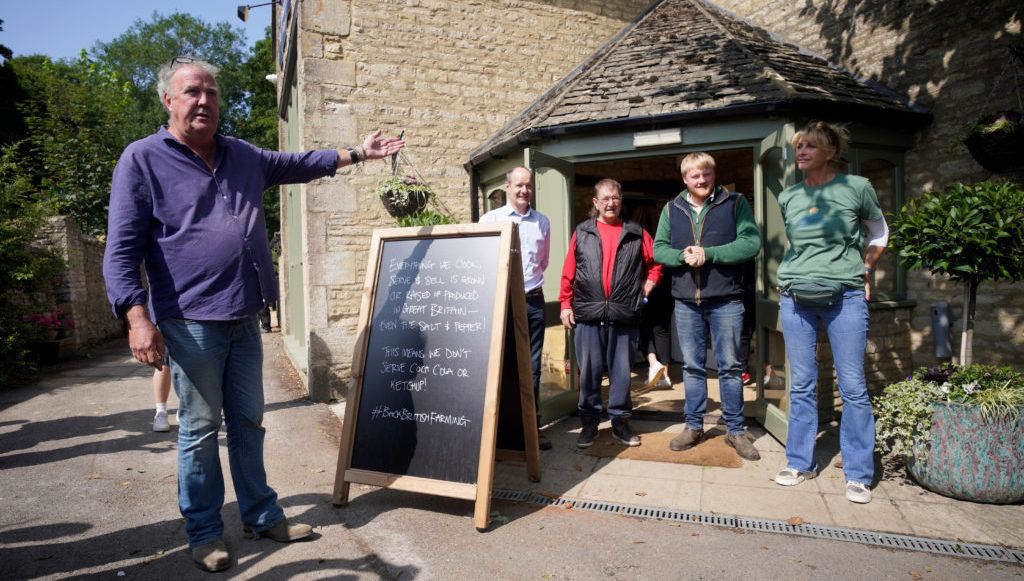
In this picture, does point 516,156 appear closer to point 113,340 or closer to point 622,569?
point 622,569

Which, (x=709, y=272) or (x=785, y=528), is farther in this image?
(x=709, y=272)

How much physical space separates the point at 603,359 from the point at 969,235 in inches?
94.4

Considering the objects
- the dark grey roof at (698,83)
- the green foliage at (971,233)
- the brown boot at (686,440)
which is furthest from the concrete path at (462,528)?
the dark grey roof at (698,83)

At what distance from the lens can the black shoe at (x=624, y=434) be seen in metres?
4.62

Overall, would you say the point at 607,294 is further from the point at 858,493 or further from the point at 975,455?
the point at 975,455

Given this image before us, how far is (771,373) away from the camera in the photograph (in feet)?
16.5

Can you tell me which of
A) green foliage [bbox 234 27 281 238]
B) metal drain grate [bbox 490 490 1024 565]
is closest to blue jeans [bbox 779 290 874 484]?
metal drain grate [bbox 490 490 1024 565]

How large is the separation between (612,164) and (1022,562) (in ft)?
25.0

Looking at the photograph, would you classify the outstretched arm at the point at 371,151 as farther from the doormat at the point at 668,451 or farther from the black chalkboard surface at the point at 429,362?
the doormat at the point at 668,451

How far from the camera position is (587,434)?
4.60m

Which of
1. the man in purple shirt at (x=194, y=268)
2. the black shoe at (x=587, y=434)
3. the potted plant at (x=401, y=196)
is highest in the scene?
the potted plant at (x=401, y=196)

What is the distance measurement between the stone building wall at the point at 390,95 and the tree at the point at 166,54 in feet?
106

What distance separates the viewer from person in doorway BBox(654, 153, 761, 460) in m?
4.14

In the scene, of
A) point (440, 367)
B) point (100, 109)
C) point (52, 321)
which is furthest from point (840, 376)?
point (100, 109)
